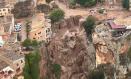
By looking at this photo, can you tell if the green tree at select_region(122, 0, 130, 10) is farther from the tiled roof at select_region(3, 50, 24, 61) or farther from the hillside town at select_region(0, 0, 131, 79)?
the tiled roof at select_region(3, 50, 24, 61)

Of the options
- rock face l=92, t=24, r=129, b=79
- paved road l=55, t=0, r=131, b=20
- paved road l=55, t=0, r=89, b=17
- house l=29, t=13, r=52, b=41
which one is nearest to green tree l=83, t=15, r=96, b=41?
paved road l=55, t=0, r=131, b=20

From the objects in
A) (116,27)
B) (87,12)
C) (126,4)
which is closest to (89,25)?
(87,12)

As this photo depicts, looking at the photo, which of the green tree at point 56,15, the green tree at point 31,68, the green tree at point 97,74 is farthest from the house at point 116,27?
the green tree at point 56,15

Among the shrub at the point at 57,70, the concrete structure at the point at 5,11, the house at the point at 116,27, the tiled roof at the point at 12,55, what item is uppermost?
the house at the point at 116,27

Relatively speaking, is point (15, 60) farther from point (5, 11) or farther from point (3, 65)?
point (5, 11)

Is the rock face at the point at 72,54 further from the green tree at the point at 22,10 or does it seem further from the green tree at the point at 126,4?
the green tree at the point at 22,10

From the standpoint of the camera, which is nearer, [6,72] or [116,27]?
[116,27]

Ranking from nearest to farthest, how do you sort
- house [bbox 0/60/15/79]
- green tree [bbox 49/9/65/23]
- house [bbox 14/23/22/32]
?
house [bbox 0/60/15/79]
house [bbox 14/23/22/32]
green tree [bbox 49/9/65/23]
